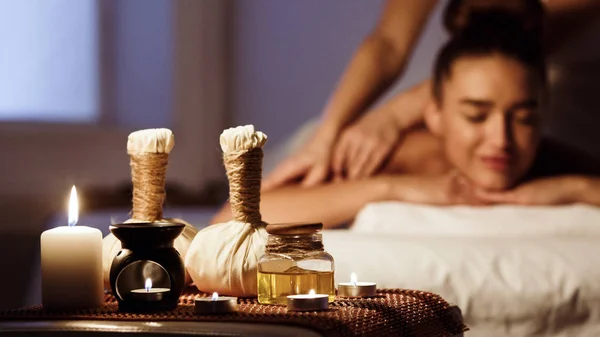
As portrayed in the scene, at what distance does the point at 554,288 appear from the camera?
5.46 feet

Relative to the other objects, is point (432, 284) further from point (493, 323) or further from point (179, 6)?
point (179, 6)

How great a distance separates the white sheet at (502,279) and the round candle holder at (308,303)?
1.97 feet

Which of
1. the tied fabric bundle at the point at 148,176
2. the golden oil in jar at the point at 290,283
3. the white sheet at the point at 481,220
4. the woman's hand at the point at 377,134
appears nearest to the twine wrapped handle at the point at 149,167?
the tied fabric bundle at the point at 148,176

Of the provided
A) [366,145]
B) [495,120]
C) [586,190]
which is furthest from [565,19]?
[366,145]

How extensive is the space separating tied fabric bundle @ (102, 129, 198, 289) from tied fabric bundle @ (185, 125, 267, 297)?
8cm

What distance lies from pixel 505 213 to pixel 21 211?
1.21m

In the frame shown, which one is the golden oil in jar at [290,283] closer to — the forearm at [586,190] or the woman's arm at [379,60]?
the forearm at [586,190]

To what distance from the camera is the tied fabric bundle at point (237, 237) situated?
1.21 meters

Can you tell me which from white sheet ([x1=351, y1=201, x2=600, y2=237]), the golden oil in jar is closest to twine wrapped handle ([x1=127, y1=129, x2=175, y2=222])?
the golden oil in jar

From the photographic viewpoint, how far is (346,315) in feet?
3.51

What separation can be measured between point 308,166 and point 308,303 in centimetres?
128

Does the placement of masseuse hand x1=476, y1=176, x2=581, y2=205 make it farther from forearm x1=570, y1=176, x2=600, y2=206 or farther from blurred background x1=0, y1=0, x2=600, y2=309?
blurred background x1=0, y1=0, x2=600, y2=309

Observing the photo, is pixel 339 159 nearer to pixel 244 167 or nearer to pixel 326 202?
pixel 326 202

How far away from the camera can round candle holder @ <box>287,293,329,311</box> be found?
109cm
